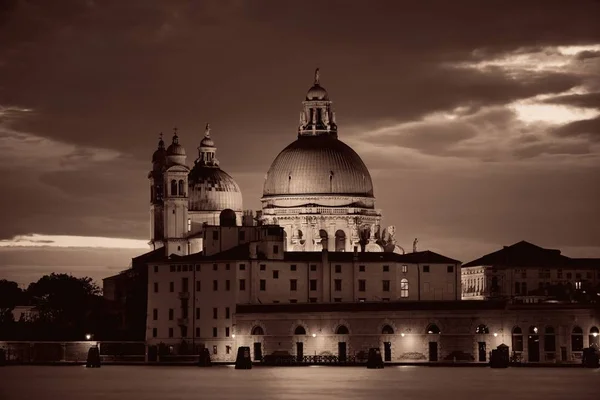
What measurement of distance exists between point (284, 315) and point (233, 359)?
477 cm

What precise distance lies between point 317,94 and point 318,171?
7324mm

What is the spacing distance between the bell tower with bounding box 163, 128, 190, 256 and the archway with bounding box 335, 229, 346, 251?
11.5m

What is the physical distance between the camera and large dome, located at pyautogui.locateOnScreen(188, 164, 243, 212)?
6870 inches

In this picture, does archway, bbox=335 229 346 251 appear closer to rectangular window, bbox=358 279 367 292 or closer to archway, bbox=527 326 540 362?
rectangular window, bbox=358 279 367 292

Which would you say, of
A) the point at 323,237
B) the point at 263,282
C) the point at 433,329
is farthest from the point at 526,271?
the point at 433,329

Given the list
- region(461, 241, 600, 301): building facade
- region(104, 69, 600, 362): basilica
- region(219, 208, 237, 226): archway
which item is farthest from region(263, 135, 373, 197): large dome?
region(461, 241, 600, 301): building facade

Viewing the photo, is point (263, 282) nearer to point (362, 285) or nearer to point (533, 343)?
point (362, 285)

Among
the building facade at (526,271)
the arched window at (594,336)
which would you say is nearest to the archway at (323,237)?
the building facade at (526,271)

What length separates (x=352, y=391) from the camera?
103312 mm

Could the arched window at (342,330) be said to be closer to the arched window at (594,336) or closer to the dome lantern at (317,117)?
the arched window at (594,336)

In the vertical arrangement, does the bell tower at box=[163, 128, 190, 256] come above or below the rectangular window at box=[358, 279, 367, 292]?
above

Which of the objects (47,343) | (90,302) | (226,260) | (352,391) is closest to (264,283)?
(226,260)

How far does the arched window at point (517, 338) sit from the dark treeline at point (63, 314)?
102 feet

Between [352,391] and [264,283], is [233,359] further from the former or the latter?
[352,391]
